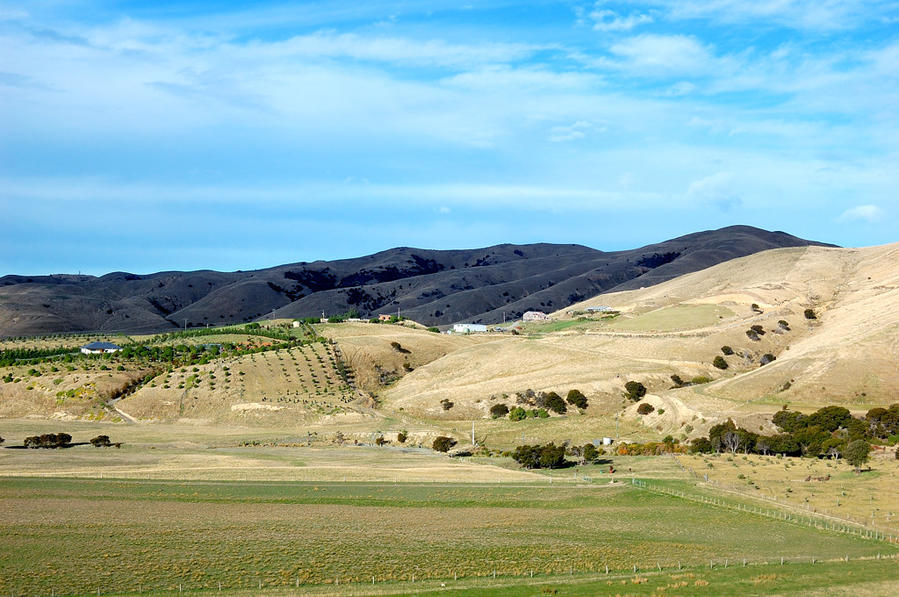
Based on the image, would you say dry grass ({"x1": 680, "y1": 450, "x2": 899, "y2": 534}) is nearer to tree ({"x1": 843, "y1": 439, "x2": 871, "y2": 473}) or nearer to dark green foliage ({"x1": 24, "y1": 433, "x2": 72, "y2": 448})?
tree ({"x1": 843, "y1": 439, "x2": 871, "y2": 473})

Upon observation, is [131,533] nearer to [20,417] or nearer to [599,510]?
[599,510]

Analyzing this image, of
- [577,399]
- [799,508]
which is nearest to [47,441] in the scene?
[577,399]

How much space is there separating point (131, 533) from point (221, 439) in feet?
164

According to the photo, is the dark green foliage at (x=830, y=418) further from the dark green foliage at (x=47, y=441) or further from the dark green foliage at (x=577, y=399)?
the dark green foliage at (x=47, y=441)

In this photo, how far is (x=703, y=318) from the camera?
154m

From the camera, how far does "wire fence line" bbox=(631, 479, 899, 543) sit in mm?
50219

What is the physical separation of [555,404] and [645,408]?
12367mm

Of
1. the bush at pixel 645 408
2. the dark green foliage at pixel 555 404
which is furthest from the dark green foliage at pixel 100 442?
the bush at pixel 645 408

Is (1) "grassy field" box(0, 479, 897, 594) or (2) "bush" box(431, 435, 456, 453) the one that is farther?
(2) "bush" box(431, 435, 456, 453)

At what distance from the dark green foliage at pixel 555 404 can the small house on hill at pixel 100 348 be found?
76.8m

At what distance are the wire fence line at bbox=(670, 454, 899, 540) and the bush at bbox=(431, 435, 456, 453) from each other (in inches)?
1079

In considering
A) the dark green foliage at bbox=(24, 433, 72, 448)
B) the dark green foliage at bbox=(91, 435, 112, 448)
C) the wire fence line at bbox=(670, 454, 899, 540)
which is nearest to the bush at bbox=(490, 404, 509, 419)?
the wire fence line at bbox=(670, 454, 899, 540)

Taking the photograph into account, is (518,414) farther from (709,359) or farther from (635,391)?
(709,359)

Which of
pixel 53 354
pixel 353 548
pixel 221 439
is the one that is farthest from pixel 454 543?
pixel 53 354
